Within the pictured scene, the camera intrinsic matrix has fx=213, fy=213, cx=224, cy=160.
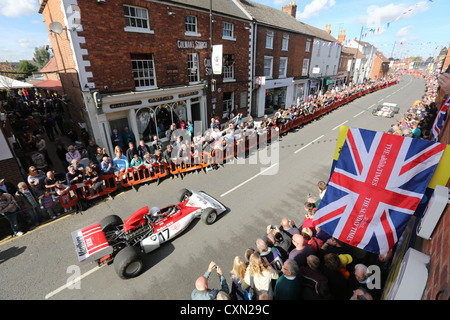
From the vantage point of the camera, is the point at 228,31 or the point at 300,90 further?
the point at 300,90

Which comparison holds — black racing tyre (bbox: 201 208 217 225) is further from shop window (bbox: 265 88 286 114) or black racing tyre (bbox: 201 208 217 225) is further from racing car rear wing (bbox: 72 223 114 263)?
shop window (bbox: 265 88 286 114)

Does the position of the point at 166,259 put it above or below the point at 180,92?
below

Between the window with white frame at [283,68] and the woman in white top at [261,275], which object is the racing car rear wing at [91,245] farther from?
the window with white frame at [283,68]

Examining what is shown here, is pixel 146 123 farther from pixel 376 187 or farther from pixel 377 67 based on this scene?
pixel 377 67

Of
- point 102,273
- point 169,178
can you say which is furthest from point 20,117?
point 102,273

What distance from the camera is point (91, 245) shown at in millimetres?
4805

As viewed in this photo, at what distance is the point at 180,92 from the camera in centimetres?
1269

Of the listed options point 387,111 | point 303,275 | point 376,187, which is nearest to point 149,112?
point 303,275

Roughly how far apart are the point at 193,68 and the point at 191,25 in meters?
2.34

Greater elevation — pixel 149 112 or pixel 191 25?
pixel 191 25

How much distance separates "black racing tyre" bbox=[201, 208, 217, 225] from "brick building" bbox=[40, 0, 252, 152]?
7.01 metres

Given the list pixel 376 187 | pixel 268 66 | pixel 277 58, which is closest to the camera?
pixel 376 187

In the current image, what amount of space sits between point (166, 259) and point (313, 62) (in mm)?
28765
